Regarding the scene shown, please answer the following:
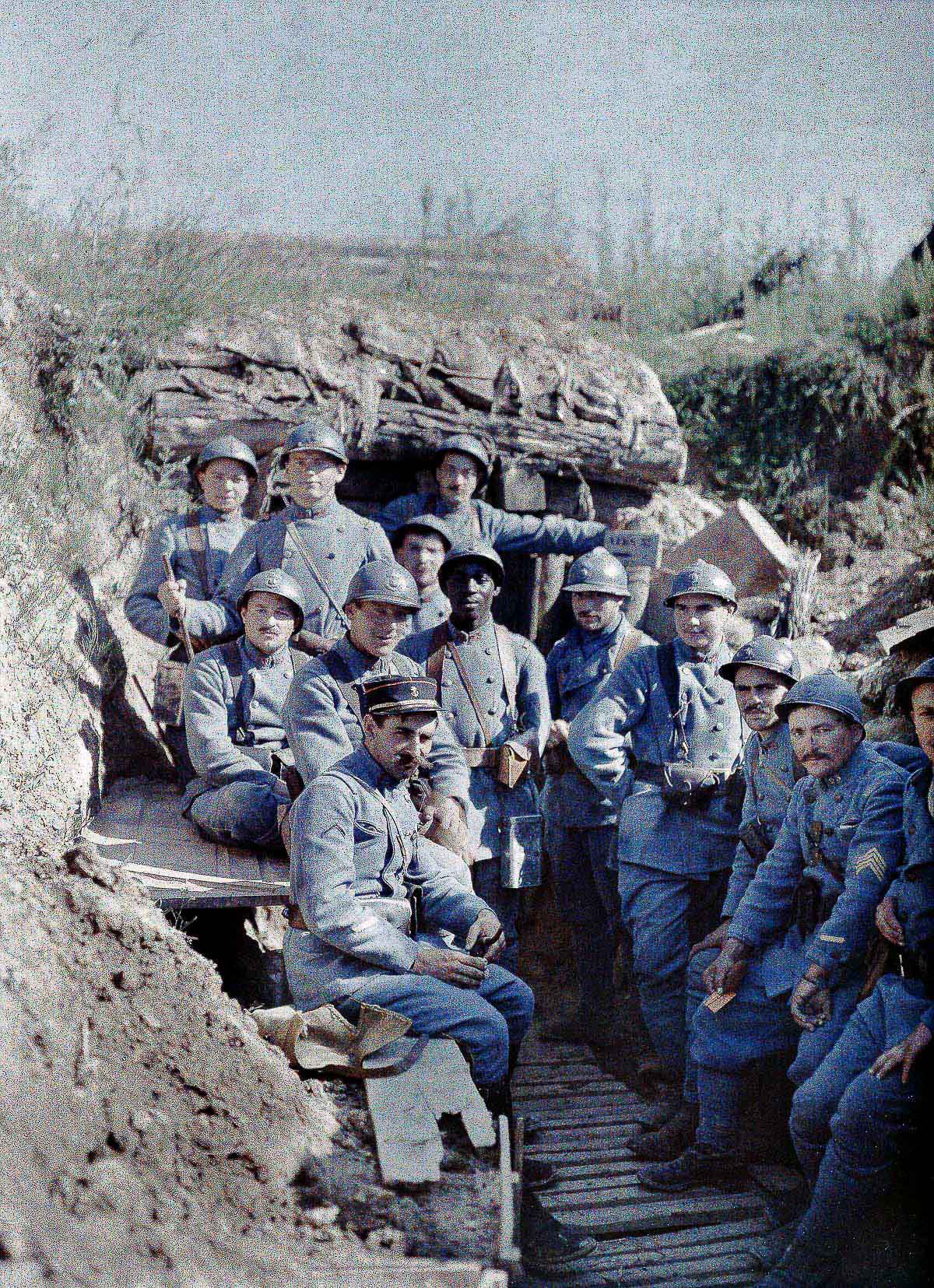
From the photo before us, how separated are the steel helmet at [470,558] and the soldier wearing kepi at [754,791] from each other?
1719 mm

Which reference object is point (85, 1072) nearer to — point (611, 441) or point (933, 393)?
point (611, 441)

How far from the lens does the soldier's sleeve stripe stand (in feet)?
15.0

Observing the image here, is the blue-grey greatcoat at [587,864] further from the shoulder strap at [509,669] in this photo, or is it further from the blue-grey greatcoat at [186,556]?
the blue-grey greatcoat at [186,556]

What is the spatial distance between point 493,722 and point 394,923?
1.88 m

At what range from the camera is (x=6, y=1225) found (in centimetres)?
280

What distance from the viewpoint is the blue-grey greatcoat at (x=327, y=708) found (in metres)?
5.71

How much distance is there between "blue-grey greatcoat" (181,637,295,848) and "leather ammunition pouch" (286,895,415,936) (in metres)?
1.22

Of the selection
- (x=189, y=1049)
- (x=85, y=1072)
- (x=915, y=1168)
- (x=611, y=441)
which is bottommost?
(x=915, y=1168)

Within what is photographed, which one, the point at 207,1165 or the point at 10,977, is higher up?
the point at 10,977

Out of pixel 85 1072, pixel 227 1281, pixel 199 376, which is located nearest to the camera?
pixel 227 1281

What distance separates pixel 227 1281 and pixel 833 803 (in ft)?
9.48

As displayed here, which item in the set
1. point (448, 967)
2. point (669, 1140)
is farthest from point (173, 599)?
point (669, 1140)

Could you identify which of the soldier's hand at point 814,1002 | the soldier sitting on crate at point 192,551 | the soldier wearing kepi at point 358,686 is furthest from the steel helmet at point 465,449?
the soldier's hand at point 814,1002

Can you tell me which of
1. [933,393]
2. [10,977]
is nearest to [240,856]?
[10,977]
